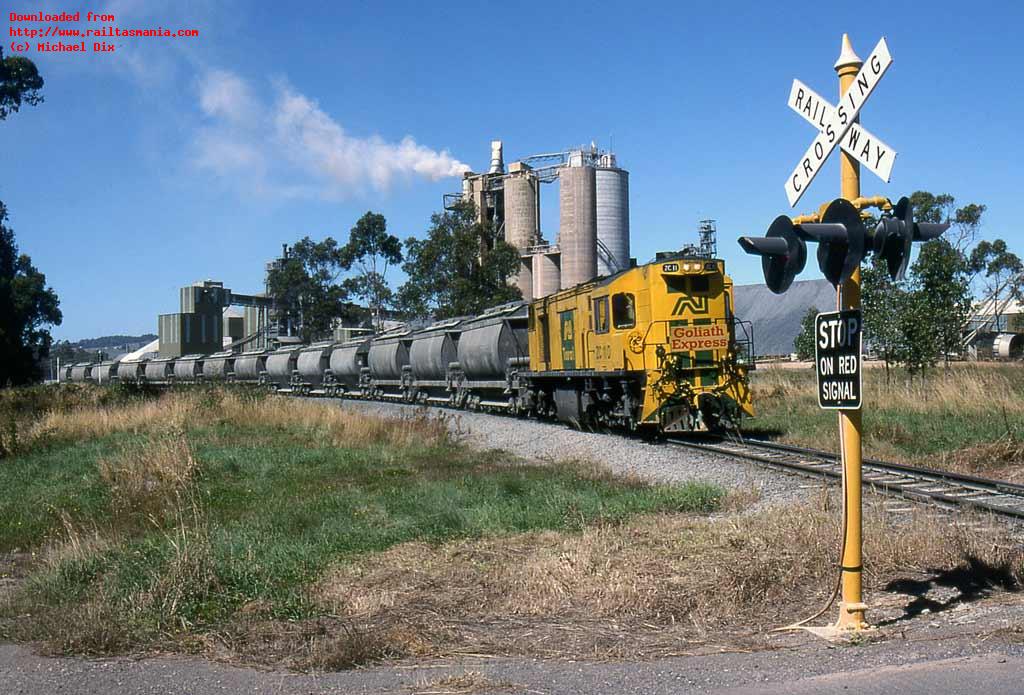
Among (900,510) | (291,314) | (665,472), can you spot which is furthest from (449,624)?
(291,314)

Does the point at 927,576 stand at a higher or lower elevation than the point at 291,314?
lower

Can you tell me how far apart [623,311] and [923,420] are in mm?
5981

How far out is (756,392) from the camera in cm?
2866

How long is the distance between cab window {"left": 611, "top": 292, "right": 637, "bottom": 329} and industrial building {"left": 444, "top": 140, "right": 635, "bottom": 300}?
53.9 meters

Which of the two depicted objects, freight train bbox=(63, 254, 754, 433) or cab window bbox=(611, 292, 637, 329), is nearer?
freight train bbox=(63, 254, 754, 433)

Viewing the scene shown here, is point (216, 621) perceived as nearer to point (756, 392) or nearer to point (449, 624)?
point (449, 624)

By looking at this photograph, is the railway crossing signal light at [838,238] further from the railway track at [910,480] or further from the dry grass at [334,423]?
the dry grass at [334,423]

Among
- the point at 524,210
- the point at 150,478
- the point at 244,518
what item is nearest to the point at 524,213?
the point at 524,210

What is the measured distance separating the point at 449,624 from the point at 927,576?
356cm

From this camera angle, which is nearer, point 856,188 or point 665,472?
point 856,188

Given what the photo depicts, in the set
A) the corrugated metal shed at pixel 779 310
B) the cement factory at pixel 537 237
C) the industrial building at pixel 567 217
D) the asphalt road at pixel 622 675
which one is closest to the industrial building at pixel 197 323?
the cement factory at pixel 537 237

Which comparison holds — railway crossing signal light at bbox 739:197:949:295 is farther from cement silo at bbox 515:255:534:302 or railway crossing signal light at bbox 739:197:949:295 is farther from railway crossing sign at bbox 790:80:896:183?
cement silo at bbox 515:255:534:302

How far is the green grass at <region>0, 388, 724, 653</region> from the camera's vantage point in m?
6.49

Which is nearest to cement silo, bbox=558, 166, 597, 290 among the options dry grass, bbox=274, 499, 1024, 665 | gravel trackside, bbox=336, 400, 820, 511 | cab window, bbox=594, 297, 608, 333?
gravel trackside, bbox=336, 400, 820, 511
